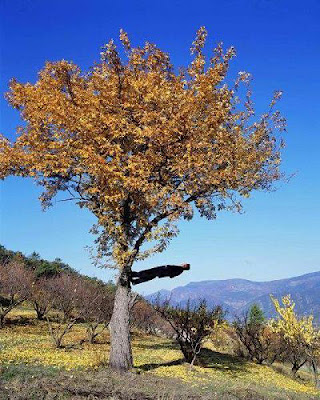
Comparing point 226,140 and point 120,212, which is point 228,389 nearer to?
point 120,212

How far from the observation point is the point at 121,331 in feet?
53.7

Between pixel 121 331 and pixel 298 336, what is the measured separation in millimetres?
14569

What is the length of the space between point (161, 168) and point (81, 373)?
8.07 m

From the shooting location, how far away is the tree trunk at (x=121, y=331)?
1598 cm

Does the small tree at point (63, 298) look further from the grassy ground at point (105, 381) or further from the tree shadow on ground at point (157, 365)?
the grassy ground at point (105, 381)

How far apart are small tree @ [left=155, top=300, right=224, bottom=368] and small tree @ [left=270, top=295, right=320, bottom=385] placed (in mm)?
6179

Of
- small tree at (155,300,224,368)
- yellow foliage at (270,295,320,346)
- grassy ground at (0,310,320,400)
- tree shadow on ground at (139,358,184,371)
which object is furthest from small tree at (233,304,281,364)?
tree shadow on ground at (139,358,184,371)

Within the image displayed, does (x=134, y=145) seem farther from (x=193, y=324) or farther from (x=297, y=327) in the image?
(x=297, y=327)

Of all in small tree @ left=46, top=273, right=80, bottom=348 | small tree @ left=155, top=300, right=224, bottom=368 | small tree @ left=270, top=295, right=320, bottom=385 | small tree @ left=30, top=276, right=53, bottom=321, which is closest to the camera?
small tree @ left=155, top=300, right=224, bottom=368

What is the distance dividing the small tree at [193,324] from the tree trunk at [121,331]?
231 inches

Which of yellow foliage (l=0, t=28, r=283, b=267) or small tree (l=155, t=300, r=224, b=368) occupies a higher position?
yellow foliage (l=0, t=28, r=283, b=267)

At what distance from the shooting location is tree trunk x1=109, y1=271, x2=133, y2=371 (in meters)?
16.0

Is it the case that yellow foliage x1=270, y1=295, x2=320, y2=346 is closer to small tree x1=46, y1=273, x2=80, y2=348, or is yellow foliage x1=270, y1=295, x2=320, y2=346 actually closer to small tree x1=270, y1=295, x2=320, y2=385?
small tree x1=270, y1=295, x2=320, y2=385

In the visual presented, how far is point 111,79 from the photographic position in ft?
54.1
